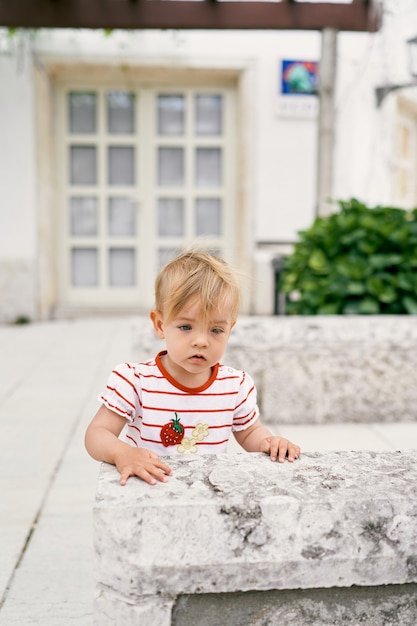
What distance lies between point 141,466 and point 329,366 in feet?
7.10

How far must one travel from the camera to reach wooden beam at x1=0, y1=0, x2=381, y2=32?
5387 millimetres

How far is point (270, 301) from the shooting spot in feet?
23.9

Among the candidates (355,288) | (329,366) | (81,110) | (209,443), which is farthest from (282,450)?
(81,110)

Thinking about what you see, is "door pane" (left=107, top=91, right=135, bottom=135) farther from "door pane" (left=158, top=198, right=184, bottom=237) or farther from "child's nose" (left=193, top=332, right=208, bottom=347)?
"child's nose" (left=193, top=332, right=208, bottom=347)

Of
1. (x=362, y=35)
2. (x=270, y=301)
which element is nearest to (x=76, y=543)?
(x=270, y=301)

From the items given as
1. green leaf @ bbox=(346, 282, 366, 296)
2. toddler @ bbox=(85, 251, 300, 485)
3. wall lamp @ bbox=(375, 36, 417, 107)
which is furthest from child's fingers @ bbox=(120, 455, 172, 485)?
wall lamp @ bbox=(375, 36, 417, 107)

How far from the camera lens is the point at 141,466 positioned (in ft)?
4.14

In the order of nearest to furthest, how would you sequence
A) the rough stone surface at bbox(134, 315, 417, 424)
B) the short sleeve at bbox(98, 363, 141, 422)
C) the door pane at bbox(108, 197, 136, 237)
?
the short sleeve at bbox(98, 363, 141, 422), the rough stone surface at bbox(134, 315, 417, 424), the door pane at bbox(108, 197, 136, 237)

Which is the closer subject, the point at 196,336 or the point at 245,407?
the point at 196,336

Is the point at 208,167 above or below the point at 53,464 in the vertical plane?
above

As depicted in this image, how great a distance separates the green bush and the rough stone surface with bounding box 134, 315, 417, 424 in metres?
0.46

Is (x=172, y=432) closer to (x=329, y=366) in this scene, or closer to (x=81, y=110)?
(x=329, y=366)

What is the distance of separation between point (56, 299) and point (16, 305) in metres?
0.63

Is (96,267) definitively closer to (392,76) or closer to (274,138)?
(274,138)
